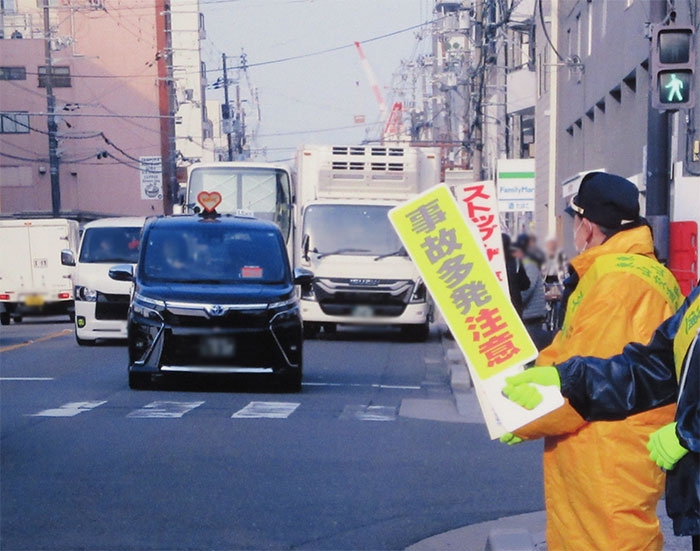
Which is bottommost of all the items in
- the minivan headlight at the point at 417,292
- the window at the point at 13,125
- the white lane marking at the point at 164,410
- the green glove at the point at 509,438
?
the minivan headlight at the point at 417,292

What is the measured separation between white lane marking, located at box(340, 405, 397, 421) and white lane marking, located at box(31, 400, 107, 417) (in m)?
2.46

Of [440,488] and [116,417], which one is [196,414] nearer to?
[116,417]

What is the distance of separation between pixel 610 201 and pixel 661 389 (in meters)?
0.63

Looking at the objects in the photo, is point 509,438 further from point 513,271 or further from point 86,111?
point 86,111

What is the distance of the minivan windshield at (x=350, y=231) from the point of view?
22203mm

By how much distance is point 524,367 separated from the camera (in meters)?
3.76

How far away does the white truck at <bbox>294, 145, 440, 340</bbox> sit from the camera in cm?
2189

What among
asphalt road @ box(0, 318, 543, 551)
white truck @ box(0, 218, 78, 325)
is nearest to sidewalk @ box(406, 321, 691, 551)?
asphalt road @ box(0, 318, 543, 551)

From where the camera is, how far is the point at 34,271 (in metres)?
10.9

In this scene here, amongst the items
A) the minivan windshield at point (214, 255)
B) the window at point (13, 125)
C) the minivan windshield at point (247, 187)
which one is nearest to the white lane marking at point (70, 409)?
the minivan windshield at point (214, 255)

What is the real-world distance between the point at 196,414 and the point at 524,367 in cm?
775

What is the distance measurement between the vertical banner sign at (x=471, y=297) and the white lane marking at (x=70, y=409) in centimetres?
797

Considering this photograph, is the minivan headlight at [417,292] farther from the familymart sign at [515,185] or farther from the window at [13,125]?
the window at [13,125]

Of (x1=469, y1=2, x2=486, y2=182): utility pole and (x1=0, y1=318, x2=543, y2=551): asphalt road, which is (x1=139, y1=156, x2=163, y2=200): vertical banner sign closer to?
(x1=469, y1=2, x2=486, y2=182): utility pole
